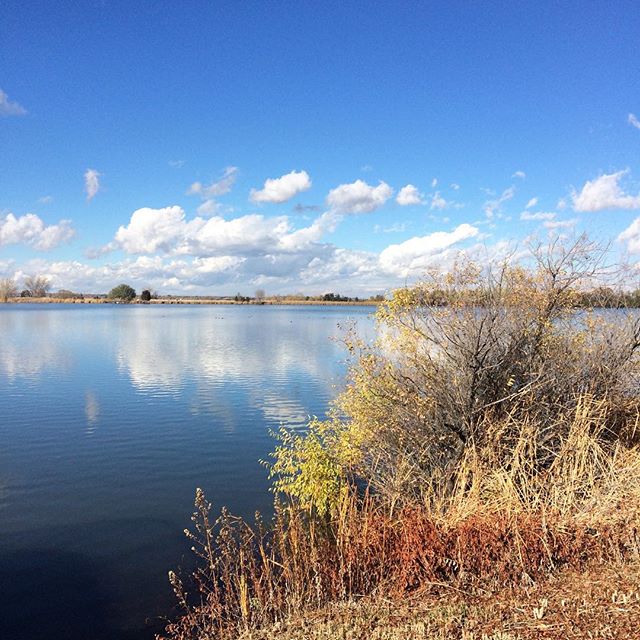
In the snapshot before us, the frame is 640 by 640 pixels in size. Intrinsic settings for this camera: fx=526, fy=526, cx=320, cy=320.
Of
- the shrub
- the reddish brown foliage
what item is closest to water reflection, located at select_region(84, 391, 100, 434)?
the shrub

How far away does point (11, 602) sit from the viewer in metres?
10.4

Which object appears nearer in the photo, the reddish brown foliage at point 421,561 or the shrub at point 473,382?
the reddish brown foliage at point 421,561

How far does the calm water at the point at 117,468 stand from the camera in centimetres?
1070

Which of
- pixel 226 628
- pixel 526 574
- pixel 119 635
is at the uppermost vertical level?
pixel 526 574

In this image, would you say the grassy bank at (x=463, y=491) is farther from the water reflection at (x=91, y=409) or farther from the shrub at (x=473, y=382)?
the water reflection at (x=91, y=409)

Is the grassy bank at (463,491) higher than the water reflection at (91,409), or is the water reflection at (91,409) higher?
the grassy bank at (463,491)

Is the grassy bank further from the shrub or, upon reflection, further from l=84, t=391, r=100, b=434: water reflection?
l=84, t=391, r=100, b=434: water reflection

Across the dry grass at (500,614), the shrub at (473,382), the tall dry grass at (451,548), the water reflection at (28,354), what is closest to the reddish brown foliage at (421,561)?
the tall dry grass at (451,548)

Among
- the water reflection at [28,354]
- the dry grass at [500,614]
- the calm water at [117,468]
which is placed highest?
the water reflection at [28,354]

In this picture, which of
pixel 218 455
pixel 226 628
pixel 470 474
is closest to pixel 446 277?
pixel 470 474

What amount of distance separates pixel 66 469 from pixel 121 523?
5.18 m

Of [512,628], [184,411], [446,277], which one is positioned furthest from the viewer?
[184,411]

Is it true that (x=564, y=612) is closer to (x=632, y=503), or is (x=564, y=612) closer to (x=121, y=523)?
(x=632, y=503)

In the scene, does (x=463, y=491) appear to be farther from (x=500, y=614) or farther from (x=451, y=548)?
→ (x=500, y=614)
